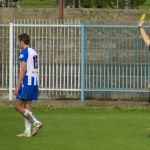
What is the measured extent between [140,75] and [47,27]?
285 centimetres

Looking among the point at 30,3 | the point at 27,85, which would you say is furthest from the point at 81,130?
the point at 30,3

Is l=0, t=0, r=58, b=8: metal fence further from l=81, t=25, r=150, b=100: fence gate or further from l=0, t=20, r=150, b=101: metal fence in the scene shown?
l=81, t=25, r=150, b=100: fence gate

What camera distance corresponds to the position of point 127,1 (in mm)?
23672

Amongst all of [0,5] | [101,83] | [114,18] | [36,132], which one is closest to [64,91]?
[101,83]

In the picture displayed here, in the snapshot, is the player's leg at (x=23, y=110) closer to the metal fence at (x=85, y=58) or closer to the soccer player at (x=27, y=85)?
the soccer player at (x=27, y=85)

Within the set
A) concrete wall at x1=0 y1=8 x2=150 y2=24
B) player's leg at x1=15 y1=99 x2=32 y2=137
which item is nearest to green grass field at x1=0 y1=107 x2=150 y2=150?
player's leg at x1=15 y1=99 x2=32 y2=137

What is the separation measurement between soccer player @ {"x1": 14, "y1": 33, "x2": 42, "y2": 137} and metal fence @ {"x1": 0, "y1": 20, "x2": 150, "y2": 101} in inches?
236

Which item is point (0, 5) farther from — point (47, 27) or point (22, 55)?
point (22, 55)

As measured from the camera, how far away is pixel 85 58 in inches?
718

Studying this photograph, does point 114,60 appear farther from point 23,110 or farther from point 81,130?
point 23,110

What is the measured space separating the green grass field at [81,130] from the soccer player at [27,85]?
251 mm

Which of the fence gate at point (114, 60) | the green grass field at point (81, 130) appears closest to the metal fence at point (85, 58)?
the fence gate at point (114, 60)

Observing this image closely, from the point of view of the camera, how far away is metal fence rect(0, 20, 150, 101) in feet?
59.6

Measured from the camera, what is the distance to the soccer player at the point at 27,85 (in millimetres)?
11992
